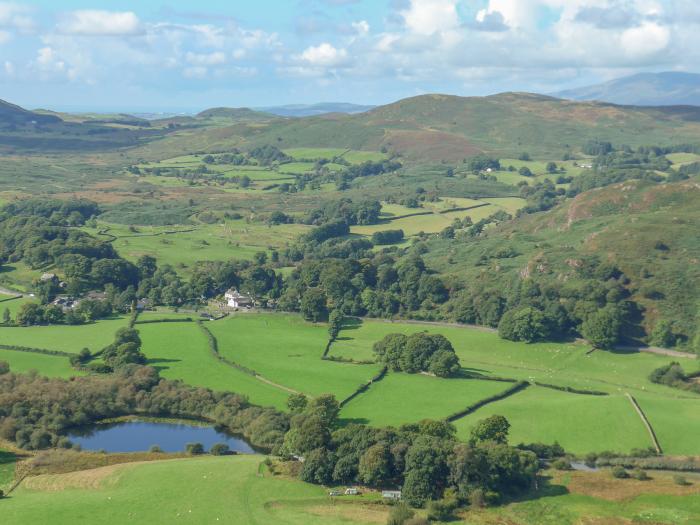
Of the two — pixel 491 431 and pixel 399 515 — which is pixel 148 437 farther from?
pixel 491 431

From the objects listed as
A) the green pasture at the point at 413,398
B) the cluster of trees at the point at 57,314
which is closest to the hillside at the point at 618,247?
the green pasture at the point at 413,398

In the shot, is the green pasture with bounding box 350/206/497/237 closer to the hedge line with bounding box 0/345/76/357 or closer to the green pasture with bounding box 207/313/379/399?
the green pasture with bounding box 207/313/379/399

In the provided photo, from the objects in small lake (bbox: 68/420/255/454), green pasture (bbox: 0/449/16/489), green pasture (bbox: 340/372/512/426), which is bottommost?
small lake (bbox: 68/420/255/454)

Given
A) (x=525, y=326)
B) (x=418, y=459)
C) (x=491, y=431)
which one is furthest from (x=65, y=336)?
(x=418, y=459)

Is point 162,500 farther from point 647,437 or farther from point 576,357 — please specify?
point 576,357

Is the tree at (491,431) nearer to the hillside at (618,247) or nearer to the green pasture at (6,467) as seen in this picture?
the green pasture at (6,467)

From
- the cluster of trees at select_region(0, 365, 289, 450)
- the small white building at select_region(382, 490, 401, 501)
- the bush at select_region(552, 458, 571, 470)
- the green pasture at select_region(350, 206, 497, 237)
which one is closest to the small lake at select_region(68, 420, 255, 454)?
the cluster of trees at select_region(0, 365, 289, 450)
